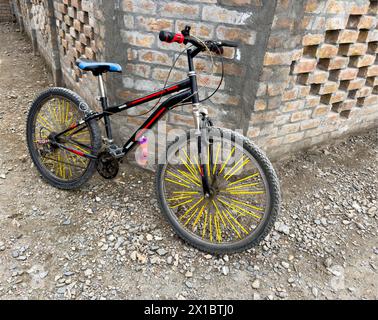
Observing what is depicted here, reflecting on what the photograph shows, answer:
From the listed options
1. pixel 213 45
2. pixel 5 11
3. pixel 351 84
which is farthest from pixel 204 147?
pixel 5 11

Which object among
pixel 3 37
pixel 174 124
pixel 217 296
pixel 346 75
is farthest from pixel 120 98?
pixel 3 37

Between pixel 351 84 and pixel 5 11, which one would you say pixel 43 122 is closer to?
pixel 351 84

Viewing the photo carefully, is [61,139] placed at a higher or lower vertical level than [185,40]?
lower

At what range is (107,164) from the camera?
2.62 meters

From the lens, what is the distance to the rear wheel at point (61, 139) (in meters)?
2.70

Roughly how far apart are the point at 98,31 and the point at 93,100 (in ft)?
2.87

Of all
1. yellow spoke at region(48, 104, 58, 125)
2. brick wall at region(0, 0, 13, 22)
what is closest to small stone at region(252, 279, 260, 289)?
yellow spoke at region(48, 104, 58, 125)

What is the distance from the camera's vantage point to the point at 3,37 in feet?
25.5

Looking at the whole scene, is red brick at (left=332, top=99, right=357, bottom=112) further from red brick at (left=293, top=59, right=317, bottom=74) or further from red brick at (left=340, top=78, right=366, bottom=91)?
red brick at (left=293, top=59, right=317, bottom=74)

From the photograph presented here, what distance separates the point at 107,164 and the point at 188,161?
70 centimetres

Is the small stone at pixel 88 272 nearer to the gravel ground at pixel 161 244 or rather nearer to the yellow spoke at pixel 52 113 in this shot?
the gravel ground at pixel 161 244

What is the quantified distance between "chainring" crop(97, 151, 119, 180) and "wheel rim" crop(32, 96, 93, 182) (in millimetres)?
166

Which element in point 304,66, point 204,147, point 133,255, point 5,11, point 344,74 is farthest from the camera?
point 5,11

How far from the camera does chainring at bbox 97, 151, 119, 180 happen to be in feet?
8.54
